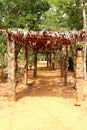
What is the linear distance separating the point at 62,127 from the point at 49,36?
14.3ft

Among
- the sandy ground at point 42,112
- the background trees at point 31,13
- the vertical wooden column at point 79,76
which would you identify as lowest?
the sandy ground at point 42,112

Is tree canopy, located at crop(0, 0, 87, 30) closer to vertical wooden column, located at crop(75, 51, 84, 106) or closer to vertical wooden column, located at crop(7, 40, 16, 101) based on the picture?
vertical wooden column, located at crop(7, 40, 16, 101)

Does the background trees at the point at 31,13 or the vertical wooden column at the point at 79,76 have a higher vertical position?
the background trees at the point at 31,13

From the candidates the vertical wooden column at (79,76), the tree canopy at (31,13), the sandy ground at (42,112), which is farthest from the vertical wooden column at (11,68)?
the tree canopy at (31,13)

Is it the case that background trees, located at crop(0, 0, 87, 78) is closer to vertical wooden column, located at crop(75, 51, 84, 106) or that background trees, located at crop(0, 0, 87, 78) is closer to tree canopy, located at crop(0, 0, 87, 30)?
tree canopy, located at crop(0, 0, 87, 30)

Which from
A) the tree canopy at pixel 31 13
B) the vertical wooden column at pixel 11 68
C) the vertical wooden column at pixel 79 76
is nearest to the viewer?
the vertical wooden column at pixel 79 76

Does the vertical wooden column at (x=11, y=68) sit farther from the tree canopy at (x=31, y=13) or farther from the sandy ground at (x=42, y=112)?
the tree canopy at (x=31, y=13)

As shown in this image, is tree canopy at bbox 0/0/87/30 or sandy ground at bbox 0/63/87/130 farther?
tree canopy at bbox 0/0/87/30

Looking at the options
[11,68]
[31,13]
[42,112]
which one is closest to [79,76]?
[42,112]

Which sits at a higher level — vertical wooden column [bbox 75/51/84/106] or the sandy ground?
vertical wooden column [bbox 75/51/84/106]

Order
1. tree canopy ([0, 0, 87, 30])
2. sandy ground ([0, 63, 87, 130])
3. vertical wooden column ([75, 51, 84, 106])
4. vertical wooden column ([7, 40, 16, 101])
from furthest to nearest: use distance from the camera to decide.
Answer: tree canopy ([0, 0, 87, 30]) → vertical wooden column ([7, 40, 16, 101]) → vertical wooden column ([75, 51, 84, 106]) → sandy ground ([0, 63, 87, 130])

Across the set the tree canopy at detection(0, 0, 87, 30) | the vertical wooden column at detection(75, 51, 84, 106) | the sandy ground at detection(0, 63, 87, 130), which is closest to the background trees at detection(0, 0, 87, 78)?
the tree canopy at detection(0, 0, 87, 30)

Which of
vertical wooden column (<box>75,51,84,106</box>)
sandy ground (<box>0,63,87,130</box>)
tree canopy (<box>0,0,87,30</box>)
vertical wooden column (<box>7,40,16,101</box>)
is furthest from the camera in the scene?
tree canopy (<box>0,0,87,30</box>)

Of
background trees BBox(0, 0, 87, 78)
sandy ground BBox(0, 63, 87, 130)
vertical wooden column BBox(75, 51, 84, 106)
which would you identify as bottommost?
sandy ground BBox(0, 63, 87, 130)
